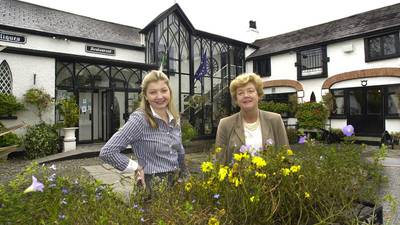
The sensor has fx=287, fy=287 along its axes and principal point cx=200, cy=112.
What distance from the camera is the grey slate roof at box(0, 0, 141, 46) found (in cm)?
1213

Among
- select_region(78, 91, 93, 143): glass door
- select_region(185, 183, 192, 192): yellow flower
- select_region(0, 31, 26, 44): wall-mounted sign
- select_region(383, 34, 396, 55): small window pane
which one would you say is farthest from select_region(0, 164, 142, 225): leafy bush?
select_region(383, 34, 396, 55): small window pane

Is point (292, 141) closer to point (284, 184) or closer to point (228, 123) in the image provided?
point (228, 123)

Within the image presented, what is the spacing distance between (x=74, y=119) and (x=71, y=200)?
939cm

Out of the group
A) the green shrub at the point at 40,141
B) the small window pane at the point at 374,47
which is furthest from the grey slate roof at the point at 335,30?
the green shrub at the point at 40,141

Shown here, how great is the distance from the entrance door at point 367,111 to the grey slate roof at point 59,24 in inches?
453

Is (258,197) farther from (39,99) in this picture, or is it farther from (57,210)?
(39,99)

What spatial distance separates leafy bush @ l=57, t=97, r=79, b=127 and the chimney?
1404 centimetres

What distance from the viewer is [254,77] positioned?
8.13 feet

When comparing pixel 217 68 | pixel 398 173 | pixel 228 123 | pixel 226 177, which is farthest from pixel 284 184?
pixel 217 68

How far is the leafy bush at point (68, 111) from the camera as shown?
33.6 ft

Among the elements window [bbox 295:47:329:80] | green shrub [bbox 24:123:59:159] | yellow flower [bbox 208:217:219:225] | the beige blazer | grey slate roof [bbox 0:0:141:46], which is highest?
grey slate roof [bbox 0:0:141:46]

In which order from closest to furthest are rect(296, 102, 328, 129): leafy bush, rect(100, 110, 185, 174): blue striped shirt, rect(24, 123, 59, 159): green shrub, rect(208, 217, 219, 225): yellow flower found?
rect(208, 217, 219, 225): yellow flower, rect(100, 110, 185, 174): blue striped shirt, rect(24, 123, 59, 159): green shrub, rect(296, 102, 328, 129): leafy bush

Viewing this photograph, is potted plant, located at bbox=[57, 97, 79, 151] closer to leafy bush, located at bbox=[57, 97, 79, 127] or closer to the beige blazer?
leafy bush, located at bbox=[57, 97, 79, 127]

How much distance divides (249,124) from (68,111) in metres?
9.29
